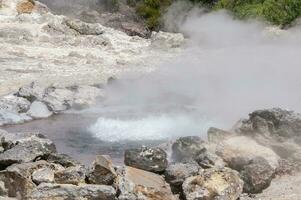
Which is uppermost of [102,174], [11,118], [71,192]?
[102,174]

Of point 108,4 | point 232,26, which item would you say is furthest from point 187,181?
point 108,4

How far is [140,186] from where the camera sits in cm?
800

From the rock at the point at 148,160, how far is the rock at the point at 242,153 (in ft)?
3.25

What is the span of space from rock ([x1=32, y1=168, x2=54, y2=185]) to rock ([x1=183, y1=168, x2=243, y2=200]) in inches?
71.9

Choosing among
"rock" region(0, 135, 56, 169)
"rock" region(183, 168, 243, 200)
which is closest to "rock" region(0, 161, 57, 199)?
"rock" region(0, 135, 56, 169)

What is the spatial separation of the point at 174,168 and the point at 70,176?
4.95 feet

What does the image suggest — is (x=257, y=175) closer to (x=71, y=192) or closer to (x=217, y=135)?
(x=217, y=135)

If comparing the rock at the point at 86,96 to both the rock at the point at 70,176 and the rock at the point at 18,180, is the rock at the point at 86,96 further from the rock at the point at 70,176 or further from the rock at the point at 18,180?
the rock at the point at 70,176

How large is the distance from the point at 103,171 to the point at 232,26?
1875 centimetres

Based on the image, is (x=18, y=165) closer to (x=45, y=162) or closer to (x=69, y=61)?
(x=45, y=162)

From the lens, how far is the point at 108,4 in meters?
30.2

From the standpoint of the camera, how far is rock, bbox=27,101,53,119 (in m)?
14.8

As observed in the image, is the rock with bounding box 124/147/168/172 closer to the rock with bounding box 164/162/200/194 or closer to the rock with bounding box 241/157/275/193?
the rock with bounding box 164/162/200/194

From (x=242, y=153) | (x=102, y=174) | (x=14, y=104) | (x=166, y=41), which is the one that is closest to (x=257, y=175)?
(x=242, y=153)
